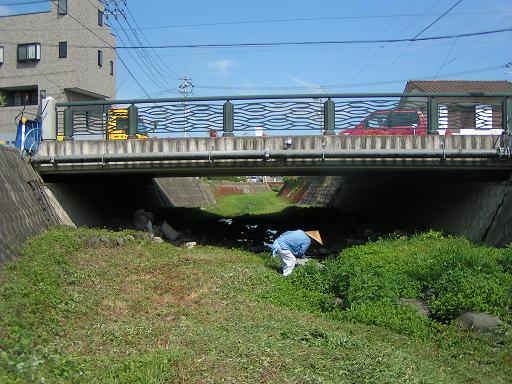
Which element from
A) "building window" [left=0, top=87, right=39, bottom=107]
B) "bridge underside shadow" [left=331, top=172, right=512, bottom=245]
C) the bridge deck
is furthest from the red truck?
"building window" [left=0, top=87, right=39, bottom=107]

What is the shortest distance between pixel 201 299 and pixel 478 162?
8.40 meters

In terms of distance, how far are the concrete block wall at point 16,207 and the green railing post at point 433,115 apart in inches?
401

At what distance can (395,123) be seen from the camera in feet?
49.0

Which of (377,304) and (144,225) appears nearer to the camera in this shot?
(377,304)

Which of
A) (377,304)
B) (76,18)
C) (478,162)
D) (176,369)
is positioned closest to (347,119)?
(478,162)

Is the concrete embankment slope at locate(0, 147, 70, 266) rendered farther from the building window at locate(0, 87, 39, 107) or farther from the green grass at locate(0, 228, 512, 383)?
the building window at locate(0, 87, 39, 107)

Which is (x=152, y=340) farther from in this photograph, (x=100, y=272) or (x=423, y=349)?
(x=100, y=272)

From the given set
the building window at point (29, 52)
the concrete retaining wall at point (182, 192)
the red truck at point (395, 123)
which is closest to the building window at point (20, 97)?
the building window at point (29, 52)

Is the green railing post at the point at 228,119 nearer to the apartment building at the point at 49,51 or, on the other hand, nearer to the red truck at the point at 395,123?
the red truck at the point at 395,123

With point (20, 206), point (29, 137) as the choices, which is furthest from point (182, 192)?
point (20, 206)

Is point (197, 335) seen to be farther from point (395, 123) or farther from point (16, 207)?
point (395, 123)

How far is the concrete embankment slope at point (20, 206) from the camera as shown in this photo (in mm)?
10961

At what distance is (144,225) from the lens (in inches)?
700

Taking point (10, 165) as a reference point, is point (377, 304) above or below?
below
